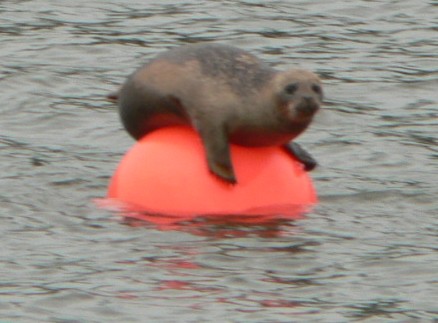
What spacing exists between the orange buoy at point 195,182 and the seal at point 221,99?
97 millimetres

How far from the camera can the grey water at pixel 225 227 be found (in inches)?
390

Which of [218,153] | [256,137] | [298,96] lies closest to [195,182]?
[218,153]

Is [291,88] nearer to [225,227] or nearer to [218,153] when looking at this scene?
[218,153]

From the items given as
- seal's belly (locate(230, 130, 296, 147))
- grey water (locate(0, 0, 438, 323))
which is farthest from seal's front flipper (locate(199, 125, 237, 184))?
grey water (locate(0, 0, 438, 323))

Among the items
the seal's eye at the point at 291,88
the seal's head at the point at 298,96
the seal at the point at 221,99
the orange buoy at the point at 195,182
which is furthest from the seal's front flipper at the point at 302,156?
the seal's eye at the point at 291,88

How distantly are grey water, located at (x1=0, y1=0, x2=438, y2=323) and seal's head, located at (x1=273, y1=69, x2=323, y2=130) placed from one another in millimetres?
725

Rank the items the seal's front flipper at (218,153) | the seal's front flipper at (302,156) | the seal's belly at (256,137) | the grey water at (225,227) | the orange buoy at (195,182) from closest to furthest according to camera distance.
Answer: the grey water at (225,227)
the seal's front flipper at (218,153)
the orange buoy at (195,182)
the seal's belly at (256,137)
the seal's front flipper at (302,156)

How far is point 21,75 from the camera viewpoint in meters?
15.9

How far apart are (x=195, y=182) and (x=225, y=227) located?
1.16ft

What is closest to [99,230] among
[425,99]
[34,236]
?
[34,236]

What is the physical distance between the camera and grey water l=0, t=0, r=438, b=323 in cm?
991

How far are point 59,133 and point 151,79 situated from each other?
2903mm

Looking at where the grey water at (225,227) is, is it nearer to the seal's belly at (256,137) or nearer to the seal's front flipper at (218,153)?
the seal's front flipper at (218,153)

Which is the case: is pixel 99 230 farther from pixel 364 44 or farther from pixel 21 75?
pixel 364 44
